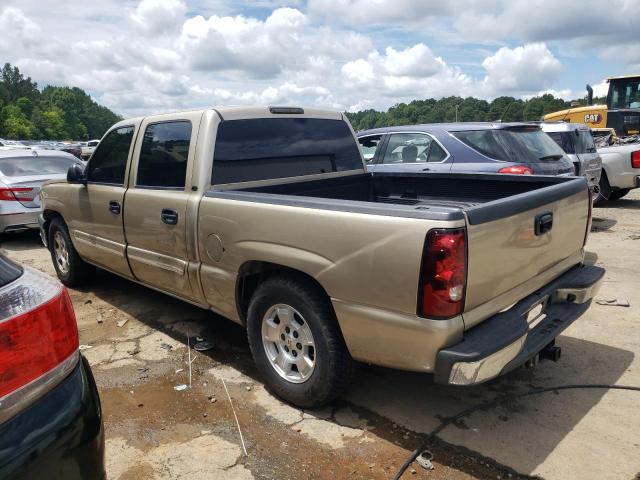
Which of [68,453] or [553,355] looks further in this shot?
[553,355]

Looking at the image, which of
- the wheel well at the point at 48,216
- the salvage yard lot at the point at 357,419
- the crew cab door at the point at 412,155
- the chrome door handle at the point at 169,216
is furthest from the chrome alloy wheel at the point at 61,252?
the crew cab door at the point at 412,155

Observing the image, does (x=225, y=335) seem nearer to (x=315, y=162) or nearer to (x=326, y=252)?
(x=315, y=162)

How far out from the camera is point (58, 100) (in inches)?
5566

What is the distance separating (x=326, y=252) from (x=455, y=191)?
191 centimetres

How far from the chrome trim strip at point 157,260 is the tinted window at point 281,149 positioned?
688 millimetres

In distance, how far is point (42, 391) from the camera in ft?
5.20

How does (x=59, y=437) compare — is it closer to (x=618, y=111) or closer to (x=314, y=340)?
(x=314, y=340)

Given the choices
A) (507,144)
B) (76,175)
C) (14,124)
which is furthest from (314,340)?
(14,124)

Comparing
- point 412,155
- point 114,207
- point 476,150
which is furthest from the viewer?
point 412,155

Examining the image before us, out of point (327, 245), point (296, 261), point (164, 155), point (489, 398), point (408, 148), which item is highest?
point (164, 155)

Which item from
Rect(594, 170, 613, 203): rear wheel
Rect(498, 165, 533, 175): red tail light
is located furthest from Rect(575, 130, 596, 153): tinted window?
Rect(498, 165, 533, 175): red tail light

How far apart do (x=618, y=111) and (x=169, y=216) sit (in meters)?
16.9

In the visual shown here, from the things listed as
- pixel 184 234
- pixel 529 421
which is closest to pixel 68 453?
pixel 184 234

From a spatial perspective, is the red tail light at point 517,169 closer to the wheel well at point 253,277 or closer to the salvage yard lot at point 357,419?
the salvage yard lot at point 357,419
